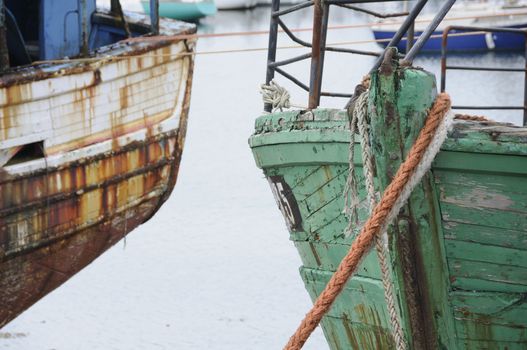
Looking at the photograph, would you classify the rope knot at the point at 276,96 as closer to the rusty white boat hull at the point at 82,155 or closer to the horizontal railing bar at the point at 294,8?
the horizontal railing bar at the point at 294,8

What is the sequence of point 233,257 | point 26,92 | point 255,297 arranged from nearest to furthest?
1. point 26,92
2. point 255,297
3. point 233,257

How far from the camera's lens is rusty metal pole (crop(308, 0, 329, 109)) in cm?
434

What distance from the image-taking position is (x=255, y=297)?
28.8 ft

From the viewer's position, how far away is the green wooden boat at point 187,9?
38062 millimetres

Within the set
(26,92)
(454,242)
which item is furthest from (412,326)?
(26,92)

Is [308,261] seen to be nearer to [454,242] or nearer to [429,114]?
[454,242]

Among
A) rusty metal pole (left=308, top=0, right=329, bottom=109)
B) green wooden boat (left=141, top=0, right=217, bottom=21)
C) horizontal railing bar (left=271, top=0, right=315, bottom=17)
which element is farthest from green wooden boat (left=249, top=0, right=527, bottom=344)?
green wooden boat (left=141, top=0, right=217, bottom=21)

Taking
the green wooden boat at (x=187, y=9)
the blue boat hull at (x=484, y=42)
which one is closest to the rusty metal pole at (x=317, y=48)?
the blue boat hull at (x=484, y=42)

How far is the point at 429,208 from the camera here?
331cm

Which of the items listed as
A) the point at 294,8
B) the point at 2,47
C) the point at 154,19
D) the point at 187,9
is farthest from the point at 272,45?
the point at 187,9

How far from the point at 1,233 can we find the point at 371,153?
4.26 m

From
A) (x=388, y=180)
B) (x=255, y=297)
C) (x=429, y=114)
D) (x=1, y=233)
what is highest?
(x=429, y=114)

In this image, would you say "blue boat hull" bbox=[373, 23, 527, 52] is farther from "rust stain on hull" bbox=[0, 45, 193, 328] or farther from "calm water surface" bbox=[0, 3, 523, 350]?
"rust stain on hull" bbox=[0, 45, 193, 328]

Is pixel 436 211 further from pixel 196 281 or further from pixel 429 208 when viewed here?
pixel 196 281
